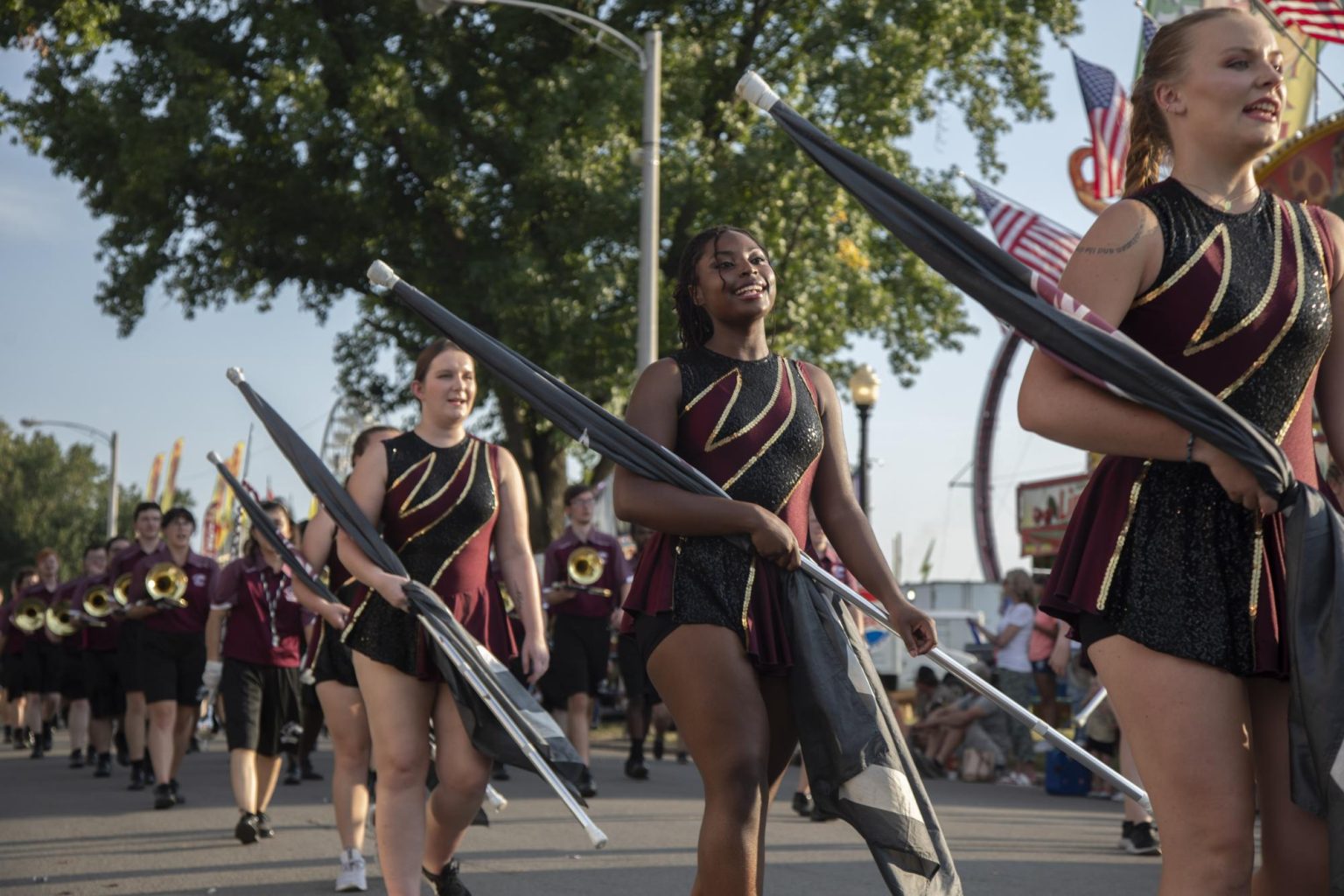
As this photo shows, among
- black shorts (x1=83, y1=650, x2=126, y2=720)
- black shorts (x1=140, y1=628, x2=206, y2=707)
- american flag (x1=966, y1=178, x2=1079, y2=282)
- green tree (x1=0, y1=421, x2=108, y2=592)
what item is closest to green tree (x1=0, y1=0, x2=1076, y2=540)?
american flag (x1=966, y1=178, x2=1079, y2=282)

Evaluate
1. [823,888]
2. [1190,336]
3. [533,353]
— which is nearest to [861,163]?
[1190,336]

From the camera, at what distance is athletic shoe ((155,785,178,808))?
12023 millimetres

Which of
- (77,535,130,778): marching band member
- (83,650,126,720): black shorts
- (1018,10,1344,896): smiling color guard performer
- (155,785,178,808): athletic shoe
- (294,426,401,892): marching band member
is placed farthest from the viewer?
(83,650,126,720): black shorts

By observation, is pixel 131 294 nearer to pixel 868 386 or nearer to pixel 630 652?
pixel 868 386

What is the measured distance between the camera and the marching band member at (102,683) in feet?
52.5

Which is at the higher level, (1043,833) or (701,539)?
(701,539)

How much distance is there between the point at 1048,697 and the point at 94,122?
1593cm

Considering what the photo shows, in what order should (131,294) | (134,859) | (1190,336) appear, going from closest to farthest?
(1190,336) → (134,859) → (131,294)

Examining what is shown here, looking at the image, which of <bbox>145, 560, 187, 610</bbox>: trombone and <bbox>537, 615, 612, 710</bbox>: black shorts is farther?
<bbox>537, 615, 612, 710</bbox>: black shorts

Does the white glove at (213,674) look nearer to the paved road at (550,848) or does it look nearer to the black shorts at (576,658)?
the paved road at (550,848)

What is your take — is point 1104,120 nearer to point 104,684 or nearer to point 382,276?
point 104,684

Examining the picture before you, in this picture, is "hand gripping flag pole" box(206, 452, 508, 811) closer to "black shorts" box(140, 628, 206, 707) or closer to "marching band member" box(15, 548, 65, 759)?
"black shorts" box(140, 628, 206, 707)

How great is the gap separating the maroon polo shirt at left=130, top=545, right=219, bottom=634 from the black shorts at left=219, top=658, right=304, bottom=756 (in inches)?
89.0

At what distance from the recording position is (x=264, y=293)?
2761cm
